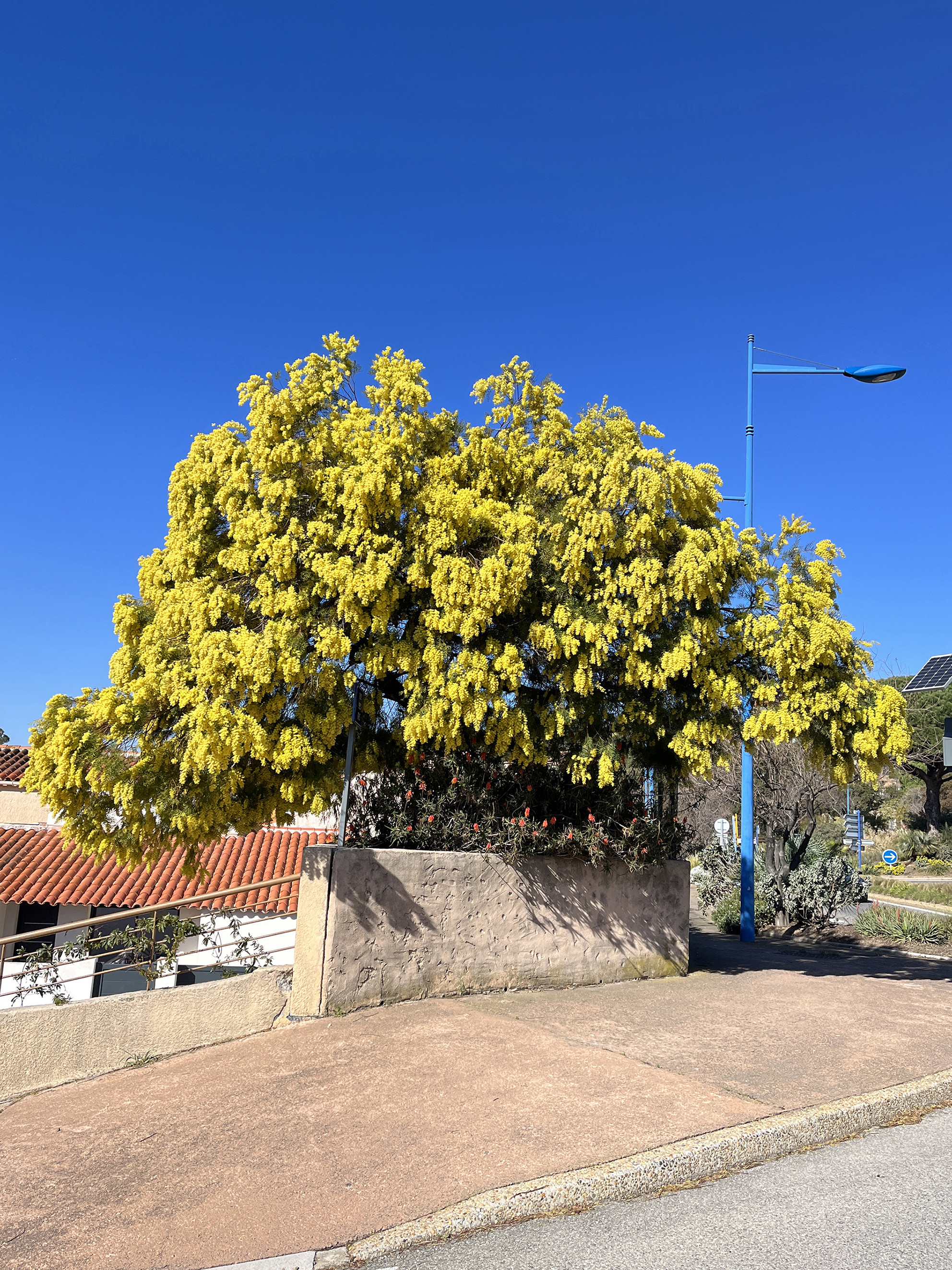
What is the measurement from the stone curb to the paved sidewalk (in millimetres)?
121

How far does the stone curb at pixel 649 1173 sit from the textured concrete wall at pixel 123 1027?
3894mm

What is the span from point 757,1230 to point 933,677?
44.0 m

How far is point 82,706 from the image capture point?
356 inches

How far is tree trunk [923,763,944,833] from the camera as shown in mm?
46312

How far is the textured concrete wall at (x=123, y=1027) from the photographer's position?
7332 mm

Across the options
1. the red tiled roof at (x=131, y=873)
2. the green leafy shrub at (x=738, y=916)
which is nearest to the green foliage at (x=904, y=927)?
the green leafy shrub at (x=738, y=916)

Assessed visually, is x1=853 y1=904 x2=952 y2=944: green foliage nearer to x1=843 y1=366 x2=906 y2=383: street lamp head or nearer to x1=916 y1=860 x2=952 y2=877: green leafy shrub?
x1=843 y1=366 x2=906 y2=383: street lamp head

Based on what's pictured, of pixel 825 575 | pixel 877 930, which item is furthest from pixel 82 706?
pixel 877 930

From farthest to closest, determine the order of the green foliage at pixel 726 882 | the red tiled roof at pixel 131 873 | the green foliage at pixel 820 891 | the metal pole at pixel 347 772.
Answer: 1. the red tiled roof at pixel 131 873
2. the green foliage at pixel 726 882
3. the green foliage at pixel 820 891
4. the metal pole at pixel 347 772

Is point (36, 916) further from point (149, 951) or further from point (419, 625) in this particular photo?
point (419, 625)

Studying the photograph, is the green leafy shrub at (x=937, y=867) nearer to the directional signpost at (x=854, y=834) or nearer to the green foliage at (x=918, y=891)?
the green foliage at (x=918, y=891)

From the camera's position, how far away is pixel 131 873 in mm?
18109

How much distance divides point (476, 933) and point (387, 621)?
10.1ft

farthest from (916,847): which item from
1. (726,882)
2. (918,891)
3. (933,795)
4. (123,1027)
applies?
(123,1027)
